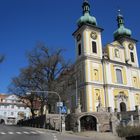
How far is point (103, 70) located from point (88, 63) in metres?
3.90

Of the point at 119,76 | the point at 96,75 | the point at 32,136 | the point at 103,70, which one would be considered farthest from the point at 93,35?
the point at 32,136

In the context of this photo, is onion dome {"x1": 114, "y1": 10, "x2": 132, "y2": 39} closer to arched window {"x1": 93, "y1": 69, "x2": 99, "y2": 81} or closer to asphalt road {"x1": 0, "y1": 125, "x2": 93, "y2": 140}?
arched window {"x1": 93, "y1": 69, "x2": 99, "y2": 81}

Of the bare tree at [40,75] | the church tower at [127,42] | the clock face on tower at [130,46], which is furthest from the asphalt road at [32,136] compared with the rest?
the clock face on tower at [130,46]

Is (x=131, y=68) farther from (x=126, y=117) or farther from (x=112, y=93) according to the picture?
(x=126, y=117)

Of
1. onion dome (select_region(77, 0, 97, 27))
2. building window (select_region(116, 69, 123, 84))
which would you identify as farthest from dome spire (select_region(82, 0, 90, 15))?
building window (select_region(116, 69, 123, 84))

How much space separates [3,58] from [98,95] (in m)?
31.2

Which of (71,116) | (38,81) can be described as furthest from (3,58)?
(38,81)

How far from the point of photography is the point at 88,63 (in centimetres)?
5050

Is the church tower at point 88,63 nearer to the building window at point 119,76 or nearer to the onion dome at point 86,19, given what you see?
the onion dome at point 86,19

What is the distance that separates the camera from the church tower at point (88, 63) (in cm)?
4838

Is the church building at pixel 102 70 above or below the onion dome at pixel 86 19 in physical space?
below

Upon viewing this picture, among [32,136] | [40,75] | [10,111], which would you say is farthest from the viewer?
[10,111]

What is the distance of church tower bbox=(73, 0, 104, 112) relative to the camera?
159ft

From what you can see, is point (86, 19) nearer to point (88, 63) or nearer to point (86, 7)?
point (86, 7)
